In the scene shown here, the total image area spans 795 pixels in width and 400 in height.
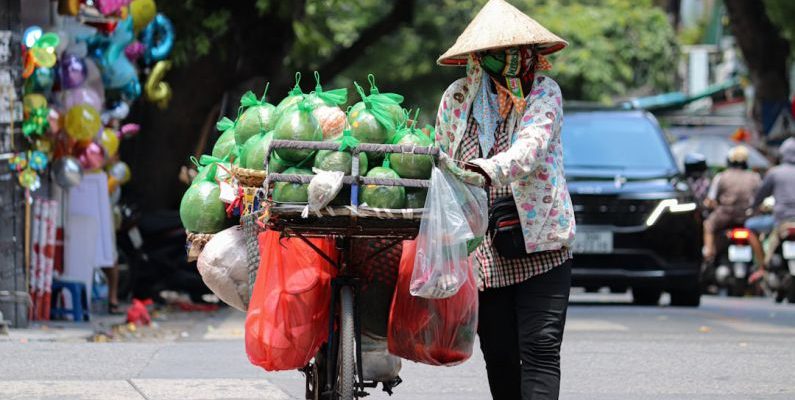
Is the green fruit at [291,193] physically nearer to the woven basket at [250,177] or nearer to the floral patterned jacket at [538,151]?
the woven basket at [250,177]

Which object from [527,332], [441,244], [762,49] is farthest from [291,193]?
[762,49]

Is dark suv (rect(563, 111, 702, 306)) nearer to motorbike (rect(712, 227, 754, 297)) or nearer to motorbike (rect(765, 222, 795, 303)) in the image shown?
motorbike (rect(765, 222, 795, 303))

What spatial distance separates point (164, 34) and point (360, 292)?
382 inches

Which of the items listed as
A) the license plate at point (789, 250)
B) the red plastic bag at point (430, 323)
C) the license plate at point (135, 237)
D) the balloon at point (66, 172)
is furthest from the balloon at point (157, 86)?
the red plastic bag at point (430, 323)

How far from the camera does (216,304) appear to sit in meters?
15.0

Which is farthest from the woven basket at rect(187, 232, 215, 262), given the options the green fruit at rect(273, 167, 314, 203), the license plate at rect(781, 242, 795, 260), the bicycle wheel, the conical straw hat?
the license plate at rect(781, 242, 795, 260)

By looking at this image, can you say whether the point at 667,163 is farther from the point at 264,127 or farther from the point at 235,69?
the point at 264,127

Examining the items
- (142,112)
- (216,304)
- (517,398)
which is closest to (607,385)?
(517,398)

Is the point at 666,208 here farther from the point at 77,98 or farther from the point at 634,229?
the point at 77,98

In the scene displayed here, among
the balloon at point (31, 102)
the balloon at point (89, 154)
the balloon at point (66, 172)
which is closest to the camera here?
the balloon at point (31, 102)

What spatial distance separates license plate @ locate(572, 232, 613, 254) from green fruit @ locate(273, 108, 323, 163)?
8062 mm

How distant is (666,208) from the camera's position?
13.3m

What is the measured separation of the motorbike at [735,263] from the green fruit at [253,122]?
44.3 ft

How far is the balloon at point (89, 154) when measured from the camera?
12.5 meters
